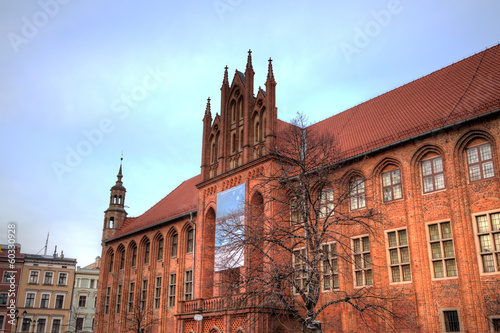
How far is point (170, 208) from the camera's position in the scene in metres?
36.7

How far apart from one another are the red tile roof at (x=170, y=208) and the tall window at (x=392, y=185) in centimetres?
1378

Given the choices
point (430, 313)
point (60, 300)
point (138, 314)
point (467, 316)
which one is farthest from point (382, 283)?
point (60, 300)

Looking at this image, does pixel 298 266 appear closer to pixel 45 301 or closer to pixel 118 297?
pixel 118 297

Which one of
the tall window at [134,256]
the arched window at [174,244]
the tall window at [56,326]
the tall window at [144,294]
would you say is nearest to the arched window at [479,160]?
the arched window at [174,244]

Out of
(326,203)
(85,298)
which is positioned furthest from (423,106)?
(85,298)

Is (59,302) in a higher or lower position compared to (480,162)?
lower

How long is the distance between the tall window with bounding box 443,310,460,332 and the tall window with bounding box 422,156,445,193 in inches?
185

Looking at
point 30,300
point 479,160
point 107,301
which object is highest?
point 479,160

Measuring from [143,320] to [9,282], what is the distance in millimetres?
29802

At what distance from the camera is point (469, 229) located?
18.4 metres

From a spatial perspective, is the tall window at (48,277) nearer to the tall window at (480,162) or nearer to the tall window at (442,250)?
the tall window at (442,250)

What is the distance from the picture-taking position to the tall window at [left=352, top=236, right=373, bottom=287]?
2131cm

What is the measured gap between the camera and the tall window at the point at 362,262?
2131 centimetres

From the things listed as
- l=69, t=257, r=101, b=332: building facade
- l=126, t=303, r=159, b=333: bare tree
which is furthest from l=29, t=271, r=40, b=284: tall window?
l=126, t=303, r=159, b=333: bare tree
